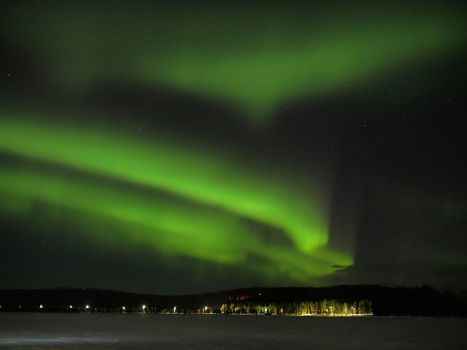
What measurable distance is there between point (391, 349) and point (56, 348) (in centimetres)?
2220

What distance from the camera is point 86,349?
38219 millimetres

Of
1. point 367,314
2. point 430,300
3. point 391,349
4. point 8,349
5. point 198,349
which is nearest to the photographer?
point 8,349

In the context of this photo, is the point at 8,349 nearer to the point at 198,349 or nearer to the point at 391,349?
the point at 198,349

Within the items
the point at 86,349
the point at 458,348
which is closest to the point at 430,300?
the point at 458,348

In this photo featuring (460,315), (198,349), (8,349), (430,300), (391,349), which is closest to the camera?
(8,349)

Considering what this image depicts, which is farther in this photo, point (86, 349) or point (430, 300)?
point (430, 300)

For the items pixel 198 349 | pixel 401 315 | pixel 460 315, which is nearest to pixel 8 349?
pixel 198 349

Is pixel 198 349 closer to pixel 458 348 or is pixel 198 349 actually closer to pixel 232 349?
pixel 232 349

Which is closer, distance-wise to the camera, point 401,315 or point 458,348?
point 458,348

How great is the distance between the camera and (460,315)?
168 m

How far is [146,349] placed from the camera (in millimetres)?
38688

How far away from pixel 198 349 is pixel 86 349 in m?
6.96

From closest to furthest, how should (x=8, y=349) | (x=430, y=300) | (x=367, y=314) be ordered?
(x=8, y=349), (x=430, y=300), (x=367, y=314)

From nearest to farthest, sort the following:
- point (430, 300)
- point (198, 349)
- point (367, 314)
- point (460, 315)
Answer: point (198, 349), point (460, 315), point (430, 300), point (367, 314)
